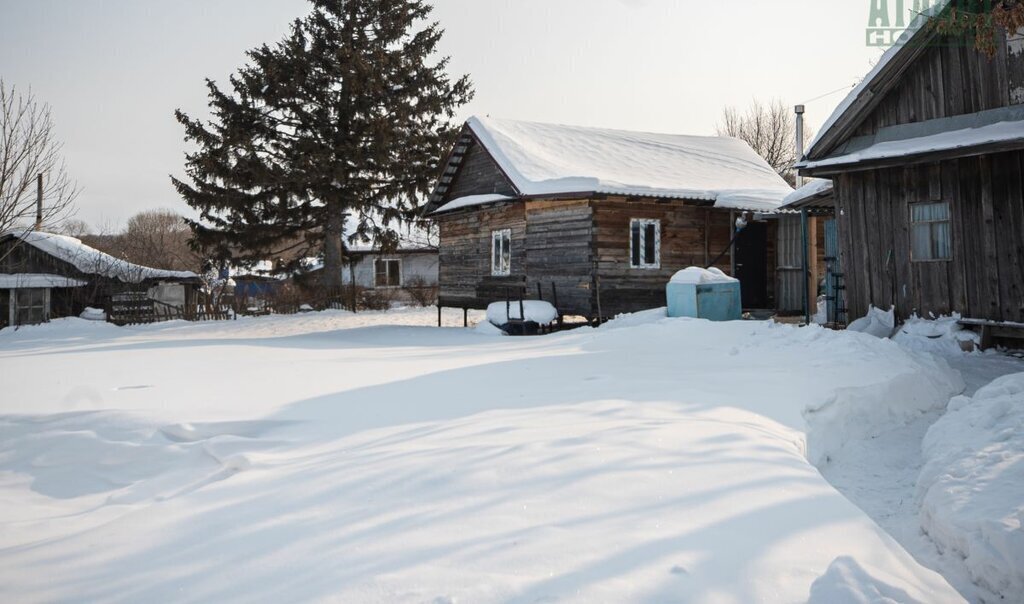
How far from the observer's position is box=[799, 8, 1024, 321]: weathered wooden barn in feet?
35.5

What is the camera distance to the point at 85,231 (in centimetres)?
7006

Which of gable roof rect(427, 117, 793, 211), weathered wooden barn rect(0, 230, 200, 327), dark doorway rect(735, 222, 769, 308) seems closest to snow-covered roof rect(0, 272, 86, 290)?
weathered wooden barn rect(0, 230, 200, 327)

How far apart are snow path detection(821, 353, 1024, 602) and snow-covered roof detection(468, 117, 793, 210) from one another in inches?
398

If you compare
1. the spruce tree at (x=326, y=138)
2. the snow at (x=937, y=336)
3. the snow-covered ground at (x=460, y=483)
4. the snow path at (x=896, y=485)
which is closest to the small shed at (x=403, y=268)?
the spruce tree at (x=326, y=138)

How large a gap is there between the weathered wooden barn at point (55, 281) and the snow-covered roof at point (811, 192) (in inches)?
828

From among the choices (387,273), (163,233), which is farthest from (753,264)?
(163,233)

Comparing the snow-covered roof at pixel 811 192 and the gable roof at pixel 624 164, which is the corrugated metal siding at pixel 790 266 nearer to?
the gable roof at pixel 624 164

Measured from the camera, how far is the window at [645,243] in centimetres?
1820

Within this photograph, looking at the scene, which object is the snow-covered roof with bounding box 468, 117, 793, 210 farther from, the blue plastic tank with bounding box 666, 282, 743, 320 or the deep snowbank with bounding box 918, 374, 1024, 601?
the deep snowbank with bounding box 918, 374, 1024, 601

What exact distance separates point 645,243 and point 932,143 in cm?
807

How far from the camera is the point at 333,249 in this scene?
27594 mm

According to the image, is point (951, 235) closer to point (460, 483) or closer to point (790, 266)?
point (790, 266)

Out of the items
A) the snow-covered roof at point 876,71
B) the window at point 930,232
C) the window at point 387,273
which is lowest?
the window at point 930,232

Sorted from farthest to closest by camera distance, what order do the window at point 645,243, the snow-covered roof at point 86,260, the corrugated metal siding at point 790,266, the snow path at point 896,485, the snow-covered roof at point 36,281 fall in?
the snow-covered roof at point 86,260
the snow-covered roof at point 36,281
the corrugated metal siding at point 790,266
the window at point 645,243
the snow path at point 896,485
